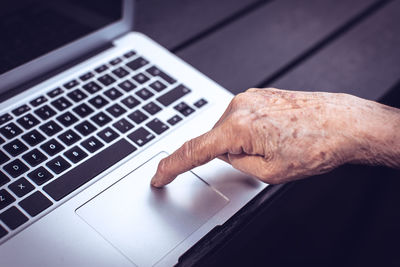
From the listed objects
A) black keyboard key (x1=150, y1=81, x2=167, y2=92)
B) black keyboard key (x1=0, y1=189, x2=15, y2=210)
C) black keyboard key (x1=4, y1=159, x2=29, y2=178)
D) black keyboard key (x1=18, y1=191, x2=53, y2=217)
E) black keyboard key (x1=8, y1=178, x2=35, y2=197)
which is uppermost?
black keyboard key (x1=150, y1=81, x2=167, y2=92)

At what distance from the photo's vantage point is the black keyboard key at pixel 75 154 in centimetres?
67

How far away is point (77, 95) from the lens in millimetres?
766

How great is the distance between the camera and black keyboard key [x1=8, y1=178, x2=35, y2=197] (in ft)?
2.04

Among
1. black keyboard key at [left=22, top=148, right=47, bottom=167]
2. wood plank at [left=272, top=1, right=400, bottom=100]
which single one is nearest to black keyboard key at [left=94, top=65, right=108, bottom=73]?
black keyboard key at [left=22, top=148, right=47, bottom=167]

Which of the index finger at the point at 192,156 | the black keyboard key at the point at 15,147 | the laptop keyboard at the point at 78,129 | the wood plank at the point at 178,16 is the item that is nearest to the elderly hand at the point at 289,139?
the index finger at the point at 192,156

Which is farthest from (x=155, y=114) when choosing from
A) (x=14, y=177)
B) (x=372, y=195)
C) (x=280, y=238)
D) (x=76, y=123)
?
(x=372, y=195)

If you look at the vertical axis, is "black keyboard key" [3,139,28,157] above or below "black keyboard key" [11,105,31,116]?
below

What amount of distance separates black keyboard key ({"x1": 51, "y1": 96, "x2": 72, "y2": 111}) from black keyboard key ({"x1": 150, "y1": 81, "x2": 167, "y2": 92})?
0.15m

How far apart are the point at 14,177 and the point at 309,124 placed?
0.44m

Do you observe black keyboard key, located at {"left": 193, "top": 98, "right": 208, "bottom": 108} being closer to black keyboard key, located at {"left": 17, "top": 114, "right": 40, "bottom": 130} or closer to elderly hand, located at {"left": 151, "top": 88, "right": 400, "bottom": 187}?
elderly hand, located at {"left": 151, "top": 88, "right": 400, "bottom": 187}

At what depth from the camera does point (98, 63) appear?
2.72 ft

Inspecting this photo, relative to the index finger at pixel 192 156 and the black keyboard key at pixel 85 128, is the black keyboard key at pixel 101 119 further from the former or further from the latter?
the index finger at pixel 192 156

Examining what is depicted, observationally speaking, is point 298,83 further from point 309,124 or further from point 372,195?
point 372,195

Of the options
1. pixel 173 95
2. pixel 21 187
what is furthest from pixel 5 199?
pixel 173 95
